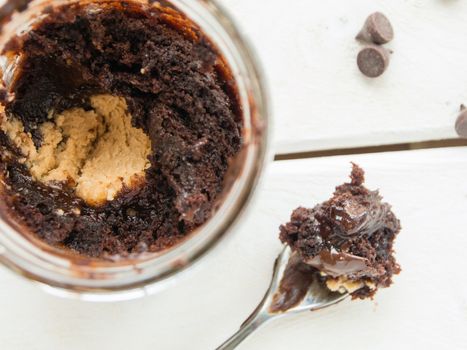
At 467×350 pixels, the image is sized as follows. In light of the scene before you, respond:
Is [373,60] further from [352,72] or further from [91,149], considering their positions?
[91,149]

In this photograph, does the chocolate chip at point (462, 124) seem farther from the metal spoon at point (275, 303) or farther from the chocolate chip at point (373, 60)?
the metal spoon at point (275, 303)

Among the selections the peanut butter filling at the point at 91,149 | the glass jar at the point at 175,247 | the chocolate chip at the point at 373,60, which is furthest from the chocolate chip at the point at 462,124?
the peanut butter filling at the point at 91,149

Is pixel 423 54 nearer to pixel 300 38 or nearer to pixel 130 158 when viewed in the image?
pixel 300 38

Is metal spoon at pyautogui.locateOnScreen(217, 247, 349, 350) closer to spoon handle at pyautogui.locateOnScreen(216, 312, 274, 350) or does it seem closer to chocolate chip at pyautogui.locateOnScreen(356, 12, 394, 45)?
spoon handle at pyautogui.locateOnScreen(216, 312, 274, 350)

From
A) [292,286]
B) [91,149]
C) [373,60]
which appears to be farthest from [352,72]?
[91,149]

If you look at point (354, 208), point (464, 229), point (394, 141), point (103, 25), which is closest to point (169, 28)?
point (103, 25)

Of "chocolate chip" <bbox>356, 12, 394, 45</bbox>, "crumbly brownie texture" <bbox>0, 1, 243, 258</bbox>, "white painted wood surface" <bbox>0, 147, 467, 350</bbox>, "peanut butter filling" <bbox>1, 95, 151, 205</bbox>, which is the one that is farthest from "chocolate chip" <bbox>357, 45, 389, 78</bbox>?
"peanut butter filling" <bbox>1, 95, 151, 205</bbox>
